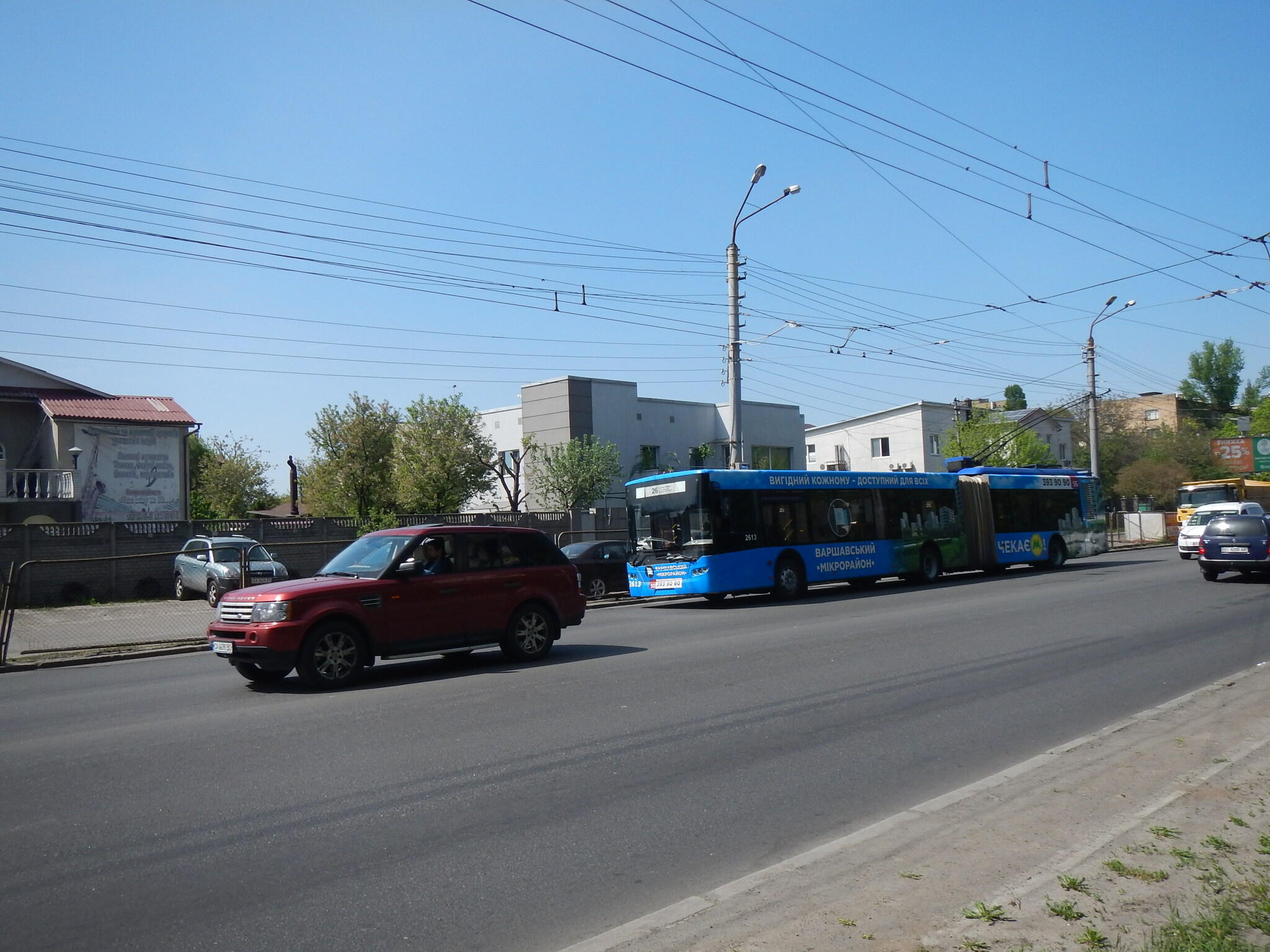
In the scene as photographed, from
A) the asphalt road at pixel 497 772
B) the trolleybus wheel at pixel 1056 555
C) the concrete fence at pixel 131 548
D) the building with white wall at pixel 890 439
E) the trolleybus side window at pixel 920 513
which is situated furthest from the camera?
the building with white wall at pixel 890 439

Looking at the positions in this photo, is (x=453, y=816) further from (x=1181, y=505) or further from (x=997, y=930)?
(x=1181, y=505)

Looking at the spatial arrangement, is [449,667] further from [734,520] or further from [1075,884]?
[734,520]

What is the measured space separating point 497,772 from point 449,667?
5731mm

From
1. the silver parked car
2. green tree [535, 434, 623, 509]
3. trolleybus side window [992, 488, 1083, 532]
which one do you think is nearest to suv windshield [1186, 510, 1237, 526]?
trolleybus side window [992, 488, 1083, 532]

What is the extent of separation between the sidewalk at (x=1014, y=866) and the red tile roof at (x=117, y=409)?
109ft

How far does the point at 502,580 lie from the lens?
12.7 metres

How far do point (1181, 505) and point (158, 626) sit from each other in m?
46.3

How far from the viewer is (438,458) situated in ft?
156

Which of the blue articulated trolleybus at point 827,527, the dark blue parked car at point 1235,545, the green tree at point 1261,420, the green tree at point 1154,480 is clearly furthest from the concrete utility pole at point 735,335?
the green tree at point 1261,420

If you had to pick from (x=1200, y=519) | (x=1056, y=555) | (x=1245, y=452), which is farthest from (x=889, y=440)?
(x=1056, y=555)

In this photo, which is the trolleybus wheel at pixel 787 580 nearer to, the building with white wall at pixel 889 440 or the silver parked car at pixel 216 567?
the silver parked car at pixel 216 567

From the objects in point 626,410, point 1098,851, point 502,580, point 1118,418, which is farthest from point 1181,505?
point 1098,851

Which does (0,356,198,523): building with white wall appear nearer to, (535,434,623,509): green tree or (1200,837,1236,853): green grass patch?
(535,434,623,509): green tree

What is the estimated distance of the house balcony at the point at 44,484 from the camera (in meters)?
31.5
